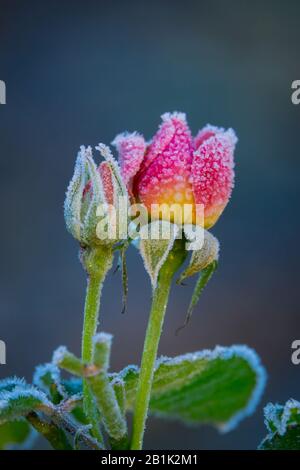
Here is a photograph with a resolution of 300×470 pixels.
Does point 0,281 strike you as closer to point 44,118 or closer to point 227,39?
point 44,118

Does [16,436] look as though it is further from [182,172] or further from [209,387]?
[182,172]

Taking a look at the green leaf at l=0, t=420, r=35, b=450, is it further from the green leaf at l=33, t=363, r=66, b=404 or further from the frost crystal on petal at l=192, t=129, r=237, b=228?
the frost crystal on petal at l=192, t=129, r=237, b=228

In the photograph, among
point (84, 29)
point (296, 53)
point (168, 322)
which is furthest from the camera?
point (84, 29)

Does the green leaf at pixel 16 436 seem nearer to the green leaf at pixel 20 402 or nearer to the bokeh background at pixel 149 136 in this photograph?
the green leaf at pixel 20 402

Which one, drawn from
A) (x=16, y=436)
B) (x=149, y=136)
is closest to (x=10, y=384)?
(x=16, y=436)

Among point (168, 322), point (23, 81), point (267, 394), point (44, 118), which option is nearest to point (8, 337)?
point (168, 322)

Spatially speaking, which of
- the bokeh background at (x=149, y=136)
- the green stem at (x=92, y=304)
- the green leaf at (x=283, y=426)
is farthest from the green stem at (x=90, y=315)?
the bokeh background at (x=149, y=136)

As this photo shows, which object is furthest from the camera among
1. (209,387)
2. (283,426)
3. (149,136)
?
(149,136)
